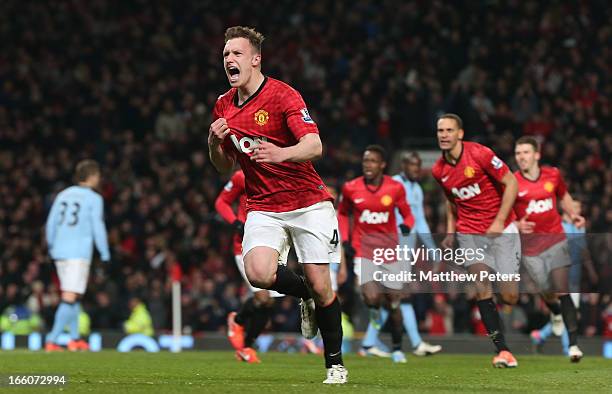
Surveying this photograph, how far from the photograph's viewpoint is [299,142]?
24.6 ft

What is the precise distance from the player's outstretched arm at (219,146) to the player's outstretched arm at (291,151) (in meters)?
0.26

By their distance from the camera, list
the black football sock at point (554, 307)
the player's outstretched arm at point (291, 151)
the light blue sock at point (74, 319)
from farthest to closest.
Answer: the light blue sock at point (74, 319)
the black football sock at point (554, 307)
the player's outstretched arm at point (291, 151)

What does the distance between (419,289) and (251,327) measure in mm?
2359

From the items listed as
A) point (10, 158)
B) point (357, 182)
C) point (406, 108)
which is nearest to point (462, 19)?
point (406, 108)

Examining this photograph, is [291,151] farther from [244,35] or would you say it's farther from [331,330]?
[331,330]

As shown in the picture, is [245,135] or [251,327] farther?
[251,327]

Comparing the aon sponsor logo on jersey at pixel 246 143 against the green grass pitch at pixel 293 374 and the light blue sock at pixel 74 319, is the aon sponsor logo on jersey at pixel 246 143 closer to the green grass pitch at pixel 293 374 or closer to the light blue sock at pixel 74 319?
the green grass pitch at pixel 293 374

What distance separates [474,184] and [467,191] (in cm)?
10

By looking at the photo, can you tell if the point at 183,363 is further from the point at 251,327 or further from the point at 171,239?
the point at 171,239

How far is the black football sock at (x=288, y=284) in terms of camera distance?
7.97 meters

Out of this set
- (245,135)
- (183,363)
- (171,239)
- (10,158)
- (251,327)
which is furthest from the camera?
(10,158)

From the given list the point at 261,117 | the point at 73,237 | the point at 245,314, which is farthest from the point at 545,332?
the point at 261,117

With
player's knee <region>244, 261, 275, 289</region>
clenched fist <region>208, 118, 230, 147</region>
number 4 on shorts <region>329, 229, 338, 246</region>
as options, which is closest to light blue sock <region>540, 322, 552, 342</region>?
number 4 on shorts <region>329, 229, 338, 246</region>

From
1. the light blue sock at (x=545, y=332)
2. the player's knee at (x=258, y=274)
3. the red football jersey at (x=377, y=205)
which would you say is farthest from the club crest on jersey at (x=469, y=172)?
the light blue sock at (x=545, y=332)
